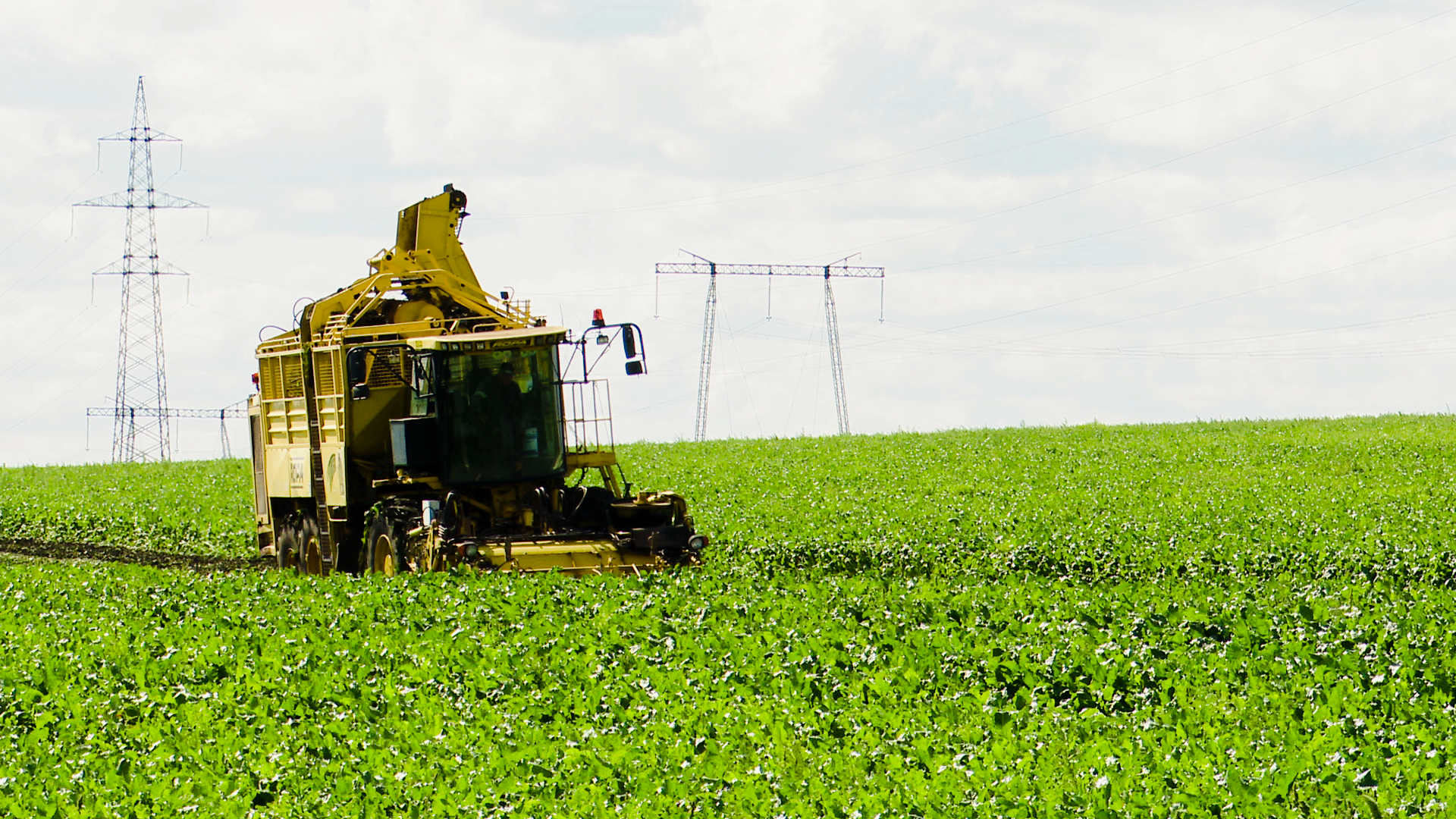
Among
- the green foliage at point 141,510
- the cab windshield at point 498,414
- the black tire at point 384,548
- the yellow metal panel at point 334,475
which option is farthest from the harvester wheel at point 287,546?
the green foliage at point 141,510

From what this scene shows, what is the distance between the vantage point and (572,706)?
9797mm

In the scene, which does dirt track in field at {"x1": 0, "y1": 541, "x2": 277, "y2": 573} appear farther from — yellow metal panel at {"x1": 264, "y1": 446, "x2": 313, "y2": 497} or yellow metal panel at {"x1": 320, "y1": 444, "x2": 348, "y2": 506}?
yellow metal panel at {"x1": 320, "y1": 444, "x2": 348, "y2": 506}

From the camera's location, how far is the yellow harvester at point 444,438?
51.0ft

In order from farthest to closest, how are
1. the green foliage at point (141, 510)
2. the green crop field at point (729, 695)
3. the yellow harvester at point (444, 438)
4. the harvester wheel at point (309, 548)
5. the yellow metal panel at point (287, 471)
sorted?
1. the green foliage at point (141, 510)
2. the harvester wheel at point (309, 548)
3. the yellow metal panel at point (287, 471)
4. the yellow harvester at point (444, 438)
5. the green crop field at point (729, 695)

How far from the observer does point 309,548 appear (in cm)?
1919

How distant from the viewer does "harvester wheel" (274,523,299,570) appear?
19.7m

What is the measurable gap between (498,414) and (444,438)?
2.17 ft

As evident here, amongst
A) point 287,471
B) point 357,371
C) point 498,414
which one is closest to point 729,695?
point 498,414

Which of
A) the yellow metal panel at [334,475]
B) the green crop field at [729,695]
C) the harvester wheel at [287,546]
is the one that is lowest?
the green crop field at [729,695]

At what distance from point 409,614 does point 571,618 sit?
1467 mm

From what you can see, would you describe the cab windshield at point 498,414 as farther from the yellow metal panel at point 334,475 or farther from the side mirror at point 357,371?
the yellow metal panel at point 334,475

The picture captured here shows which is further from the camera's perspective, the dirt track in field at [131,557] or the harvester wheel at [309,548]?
the dirt track in field at [131,557]

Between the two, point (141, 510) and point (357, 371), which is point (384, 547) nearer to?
point (357, 371)

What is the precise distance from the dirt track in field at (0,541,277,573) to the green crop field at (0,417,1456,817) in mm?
5672
